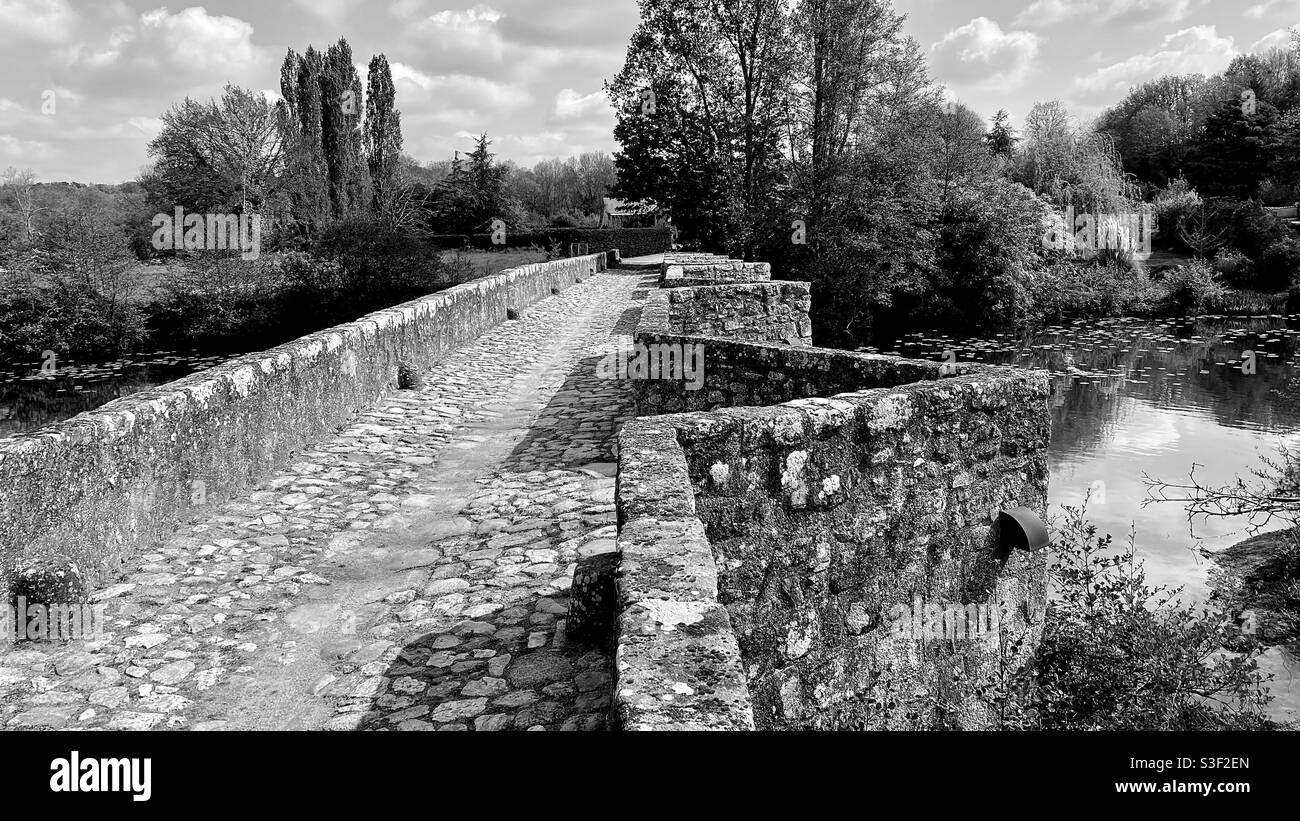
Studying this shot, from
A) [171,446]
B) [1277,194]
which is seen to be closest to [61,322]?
[171,446]

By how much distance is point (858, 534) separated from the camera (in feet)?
14.4

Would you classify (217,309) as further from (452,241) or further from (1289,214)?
(1289,214)

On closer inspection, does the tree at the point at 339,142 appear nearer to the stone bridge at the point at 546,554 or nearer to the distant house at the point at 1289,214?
the stone bridge at the point at 546,554

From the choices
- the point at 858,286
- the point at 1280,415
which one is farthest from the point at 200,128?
the point at 1280,415

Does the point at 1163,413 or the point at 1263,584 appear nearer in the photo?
the point at 1263,584

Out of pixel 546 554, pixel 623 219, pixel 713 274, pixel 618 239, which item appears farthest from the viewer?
pixel 623 219

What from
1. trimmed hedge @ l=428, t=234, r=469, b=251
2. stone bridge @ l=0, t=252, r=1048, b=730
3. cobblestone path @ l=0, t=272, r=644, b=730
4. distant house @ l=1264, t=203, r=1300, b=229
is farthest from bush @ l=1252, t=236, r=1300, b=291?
cobblestone path @ l=0, t=272, r=644, b=730

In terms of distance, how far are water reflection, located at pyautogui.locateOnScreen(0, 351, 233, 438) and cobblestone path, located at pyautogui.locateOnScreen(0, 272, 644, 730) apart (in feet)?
57.8

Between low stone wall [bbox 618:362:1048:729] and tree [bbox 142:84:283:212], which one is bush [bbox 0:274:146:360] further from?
low stone wall [bbox 618:362:1048:729]

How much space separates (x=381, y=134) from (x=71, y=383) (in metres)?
25.6

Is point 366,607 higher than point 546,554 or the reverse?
the reverse

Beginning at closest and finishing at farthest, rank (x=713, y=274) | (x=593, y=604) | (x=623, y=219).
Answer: (x=593, y=604) → (x=713, y=274) → (x=623, y=219)
